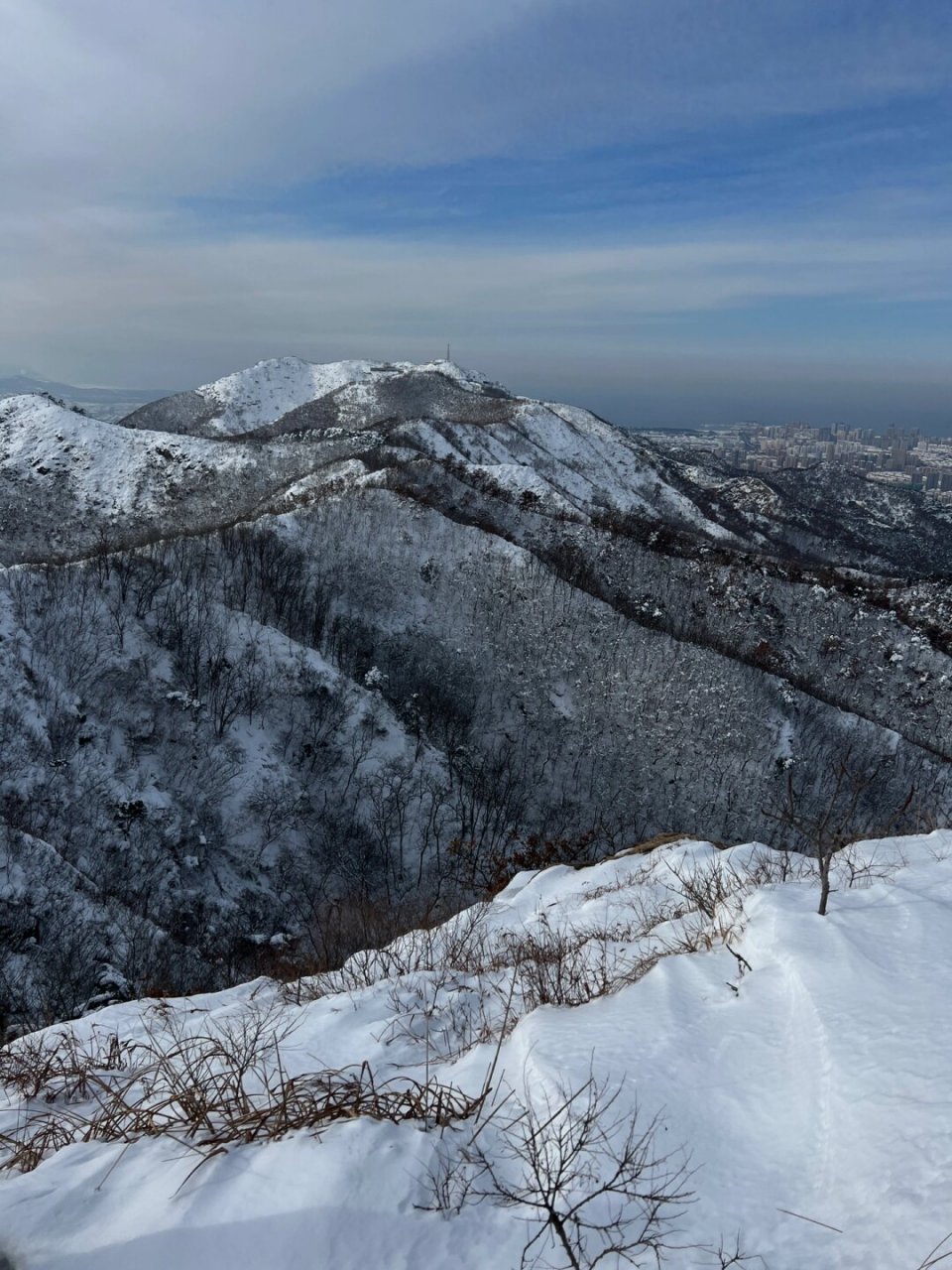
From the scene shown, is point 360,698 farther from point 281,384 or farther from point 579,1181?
point 281,384

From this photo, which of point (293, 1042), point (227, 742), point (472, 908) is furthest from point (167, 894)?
point (293, 1042)

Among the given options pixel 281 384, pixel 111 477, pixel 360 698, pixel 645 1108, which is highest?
pixel 281 384

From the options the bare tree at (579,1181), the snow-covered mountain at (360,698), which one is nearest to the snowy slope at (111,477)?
the snow-covered mountain at (360,698)

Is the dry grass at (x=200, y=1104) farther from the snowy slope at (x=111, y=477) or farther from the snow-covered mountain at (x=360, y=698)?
the snowy slope at (x=111, y=477)

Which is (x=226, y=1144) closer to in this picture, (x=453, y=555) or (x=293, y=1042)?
(x=293, y=1042)

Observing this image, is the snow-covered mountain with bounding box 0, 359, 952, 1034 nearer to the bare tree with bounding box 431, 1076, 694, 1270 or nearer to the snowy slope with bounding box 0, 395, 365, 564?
the snowy slope with bounding box 0, 395, 365, 564

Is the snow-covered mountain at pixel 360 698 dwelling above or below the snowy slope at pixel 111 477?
below

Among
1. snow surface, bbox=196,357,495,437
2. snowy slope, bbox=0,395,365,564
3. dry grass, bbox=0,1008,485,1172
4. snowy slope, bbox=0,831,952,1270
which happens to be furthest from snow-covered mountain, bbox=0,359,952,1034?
snow surface, bbox=196,357,495,437

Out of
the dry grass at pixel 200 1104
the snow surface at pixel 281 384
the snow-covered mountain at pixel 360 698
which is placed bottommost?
the snow-covered mountain at pixel 360 698

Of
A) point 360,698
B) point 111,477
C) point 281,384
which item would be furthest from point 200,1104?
point 281,384

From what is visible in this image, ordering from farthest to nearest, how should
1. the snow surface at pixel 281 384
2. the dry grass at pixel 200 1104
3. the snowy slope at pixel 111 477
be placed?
1. the snow surface at pixel 281 384
2. the snowy slope at pixel 111 477
3. the dry grass at pixel 200 1104
